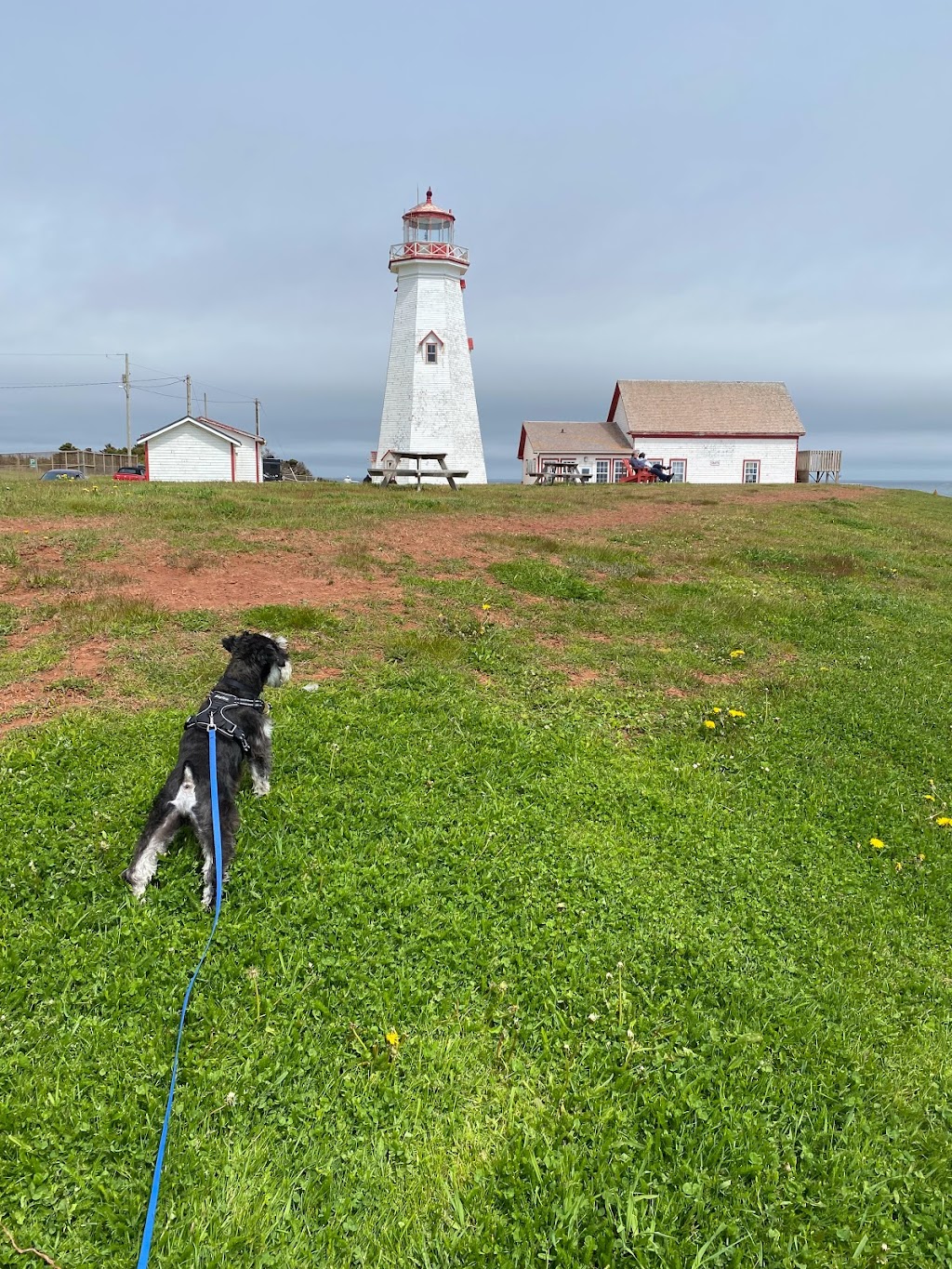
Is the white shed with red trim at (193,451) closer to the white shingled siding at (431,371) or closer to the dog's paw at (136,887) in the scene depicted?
the white shingled siding at (431,371)

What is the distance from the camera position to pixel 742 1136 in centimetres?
303

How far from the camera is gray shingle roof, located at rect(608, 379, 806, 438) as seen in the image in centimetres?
4538

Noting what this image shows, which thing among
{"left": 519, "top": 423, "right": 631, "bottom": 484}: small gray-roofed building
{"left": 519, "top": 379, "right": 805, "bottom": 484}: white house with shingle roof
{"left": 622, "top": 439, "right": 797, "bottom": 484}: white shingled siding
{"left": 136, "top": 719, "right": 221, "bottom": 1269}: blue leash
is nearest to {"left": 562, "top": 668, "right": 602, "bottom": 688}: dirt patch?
{"left": 136, "top": 719, "right": 221, "bottom": 1269}: blue leash

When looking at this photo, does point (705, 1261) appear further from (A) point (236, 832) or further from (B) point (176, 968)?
(A) point (236, 832)

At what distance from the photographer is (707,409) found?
46219 mm

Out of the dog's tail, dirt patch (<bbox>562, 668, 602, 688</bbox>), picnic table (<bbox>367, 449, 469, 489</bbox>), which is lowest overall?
dirt patch (<bbox>562, 668, 602, 688</bbox>)

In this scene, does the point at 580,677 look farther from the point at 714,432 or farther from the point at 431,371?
the point at 714,432

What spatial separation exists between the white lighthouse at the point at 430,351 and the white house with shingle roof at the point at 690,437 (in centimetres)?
1116

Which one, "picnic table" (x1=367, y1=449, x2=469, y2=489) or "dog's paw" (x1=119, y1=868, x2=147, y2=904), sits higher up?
"picnic table" (x1=367, y1=449, x2=469, y2=489)

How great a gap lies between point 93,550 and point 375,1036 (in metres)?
9.66

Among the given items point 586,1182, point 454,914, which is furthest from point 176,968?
point 586,1182

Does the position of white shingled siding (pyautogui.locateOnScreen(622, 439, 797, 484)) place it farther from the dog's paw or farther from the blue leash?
the dog's paw

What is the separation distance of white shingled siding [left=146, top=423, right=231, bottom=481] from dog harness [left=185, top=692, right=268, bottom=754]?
35353mm

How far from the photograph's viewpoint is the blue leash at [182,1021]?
2.47 meters
